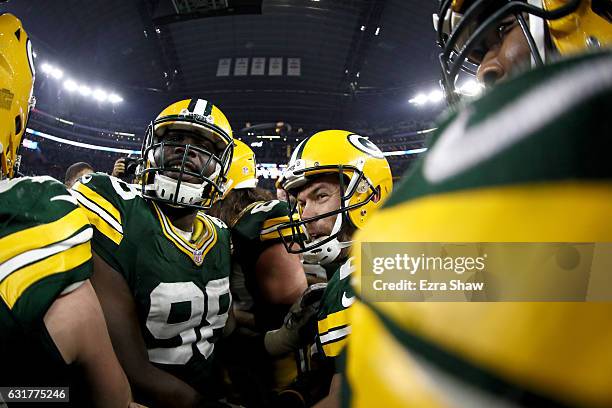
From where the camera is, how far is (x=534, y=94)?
0.32m

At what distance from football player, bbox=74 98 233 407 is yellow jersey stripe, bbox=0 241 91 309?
52cm

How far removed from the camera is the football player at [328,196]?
1991 mm

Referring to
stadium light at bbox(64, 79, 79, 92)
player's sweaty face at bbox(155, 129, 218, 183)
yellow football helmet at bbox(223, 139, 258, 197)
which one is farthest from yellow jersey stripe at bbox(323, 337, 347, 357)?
stadium light at bbox(64, 79, 79, 92)

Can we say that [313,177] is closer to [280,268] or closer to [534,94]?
[280,268]

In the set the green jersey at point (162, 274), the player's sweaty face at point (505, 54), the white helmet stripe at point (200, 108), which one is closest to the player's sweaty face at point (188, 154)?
the white helmet stripe at point (200, 108)

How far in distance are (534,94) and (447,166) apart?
0.30 feet

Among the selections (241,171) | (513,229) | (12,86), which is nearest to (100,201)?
(12,86)

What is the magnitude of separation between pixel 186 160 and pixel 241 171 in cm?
188

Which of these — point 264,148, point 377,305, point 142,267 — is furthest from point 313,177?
point 264,148

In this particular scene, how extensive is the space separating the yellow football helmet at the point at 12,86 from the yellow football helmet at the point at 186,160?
589 millimetres

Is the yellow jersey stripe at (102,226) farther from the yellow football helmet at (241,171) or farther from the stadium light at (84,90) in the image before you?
the stadium light at (84,90)

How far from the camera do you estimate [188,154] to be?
85.9 inches

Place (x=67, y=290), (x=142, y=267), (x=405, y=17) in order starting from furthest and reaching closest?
(x=405, y=17), (x=142, y=267), (x=67, y=290)

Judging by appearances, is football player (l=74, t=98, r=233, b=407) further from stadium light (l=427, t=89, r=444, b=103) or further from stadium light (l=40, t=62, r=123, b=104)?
stadium light (l=40, t=62, r=123, b=104)
